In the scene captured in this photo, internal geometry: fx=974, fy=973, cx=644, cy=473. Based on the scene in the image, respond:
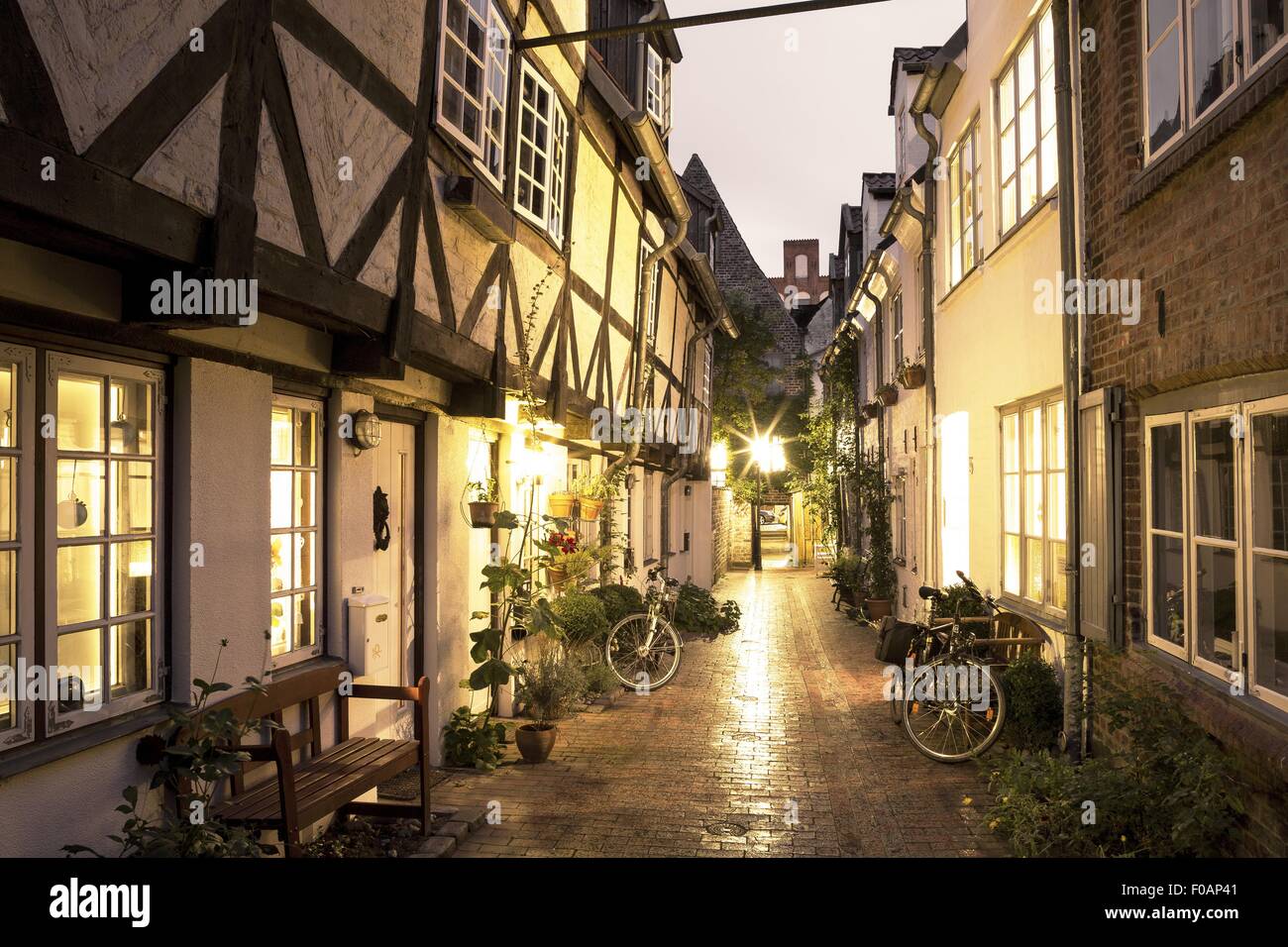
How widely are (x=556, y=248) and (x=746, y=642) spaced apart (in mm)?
6772

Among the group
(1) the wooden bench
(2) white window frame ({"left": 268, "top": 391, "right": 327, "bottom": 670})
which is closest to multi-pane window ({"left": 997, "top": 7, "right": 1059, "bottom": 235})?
(2) white window frame ({"left": 268, "top": 391, "right": 327, "bottom": 670})

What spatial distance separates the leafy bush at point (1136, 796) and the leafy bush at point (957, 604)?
2442 millimetres

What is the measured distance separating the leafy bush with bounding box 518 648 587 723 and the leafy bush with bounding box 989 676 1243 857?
3527 mm

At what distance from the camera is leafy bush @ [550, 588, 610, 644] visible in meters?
9.16

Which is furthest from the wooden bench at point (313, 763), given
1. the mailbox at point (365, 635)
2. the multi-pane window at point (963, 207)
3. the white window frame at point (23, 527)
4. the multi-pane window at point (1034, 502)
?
the multi-pane window at point (963, 207)

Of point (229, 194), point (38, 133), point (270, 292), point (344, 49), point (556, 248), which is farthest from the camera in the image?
point (556, 248)

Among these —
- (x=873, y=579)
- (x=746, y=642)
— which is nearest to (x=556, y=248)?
(x=746, y=642)

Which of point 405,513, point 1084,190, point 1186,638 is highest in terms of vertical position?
point 1084,190

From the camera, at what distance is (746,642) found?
13.0 m

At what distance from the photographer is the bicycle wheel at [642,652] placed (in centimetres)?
970

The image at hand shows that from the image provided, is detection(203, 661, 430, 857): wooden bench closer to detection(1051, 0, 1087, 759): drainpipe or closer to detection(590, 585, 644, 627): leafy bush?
detection(1051, 0, 1087, 759): drainpipe

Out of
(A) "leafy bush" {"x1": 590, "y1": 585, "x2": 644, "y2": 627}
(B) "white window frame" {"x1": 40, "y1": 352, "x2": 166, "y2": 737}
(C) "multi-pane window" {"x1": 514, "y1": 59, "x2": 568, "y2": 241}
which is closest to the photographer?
(B) "white window frame" {"x1": 40, "y1": 352, "x2": 166, "y2": 737}

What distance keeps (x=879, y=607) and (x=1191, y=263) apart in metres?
10.5
